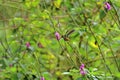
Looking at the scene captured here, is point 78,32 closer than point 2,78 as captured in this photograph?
Yes

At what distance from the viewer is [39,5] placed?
2.61 meters

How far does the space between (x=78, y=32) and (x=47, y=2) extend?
2.29 feet

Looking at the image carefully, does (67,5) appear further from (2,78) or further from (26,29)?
(2,78)

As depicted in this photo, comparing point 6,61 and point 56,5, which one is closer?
point 6,61

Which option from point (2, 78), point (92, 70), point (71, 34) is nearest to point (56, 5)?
point (71, 34)

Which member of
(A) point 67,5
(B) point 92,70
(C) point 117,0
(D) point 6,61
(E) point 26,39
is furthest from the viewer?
(E) point 26,39

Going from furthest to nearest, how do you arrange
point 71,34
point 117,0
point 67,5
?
point 67,5, point 71,34, point 117,0

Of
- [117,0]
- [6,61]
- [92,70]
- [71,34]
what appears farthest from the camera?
[6,61]

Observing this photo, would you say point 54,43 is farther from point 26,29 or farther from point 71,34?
point 71,34

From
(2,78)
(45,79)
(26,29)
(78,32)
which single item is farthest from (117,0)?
(26,29)

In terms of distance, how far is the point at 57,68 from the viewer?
8.98ft

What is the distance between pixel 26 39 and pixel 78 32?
0.87m

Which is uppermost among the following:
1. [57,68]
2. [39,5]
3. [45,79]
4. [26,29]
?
[39,5]

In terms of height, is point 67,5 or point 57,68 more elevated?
point 67,5
